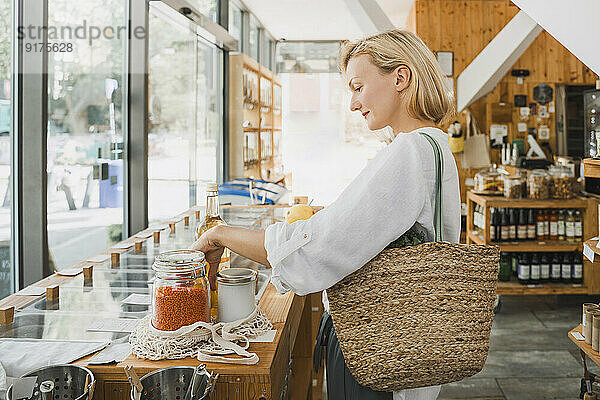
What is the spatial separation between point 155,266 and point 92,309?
1.41 feet

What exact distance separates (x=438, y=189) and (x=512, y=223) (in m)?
4.21

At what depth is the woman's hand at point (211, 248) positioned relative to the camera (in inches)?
57.3

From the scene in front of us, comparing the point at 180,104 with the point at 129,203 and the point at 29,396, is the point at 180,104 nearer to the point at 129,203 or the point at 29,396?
the point at 129,203

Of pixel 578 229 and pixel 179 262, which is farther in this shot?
pixel 578 229

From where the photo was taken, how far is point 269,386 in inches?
49.2

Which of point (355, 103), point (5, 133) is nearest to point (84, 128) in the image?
point (5, 133)

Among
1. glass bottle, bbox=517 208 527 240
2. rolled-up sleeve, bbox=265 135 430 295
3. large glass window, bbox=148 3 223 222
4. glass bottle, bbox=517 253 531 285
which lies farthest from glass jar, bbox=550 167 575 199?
rolled-up sleeve, bbox=265 135 430 295

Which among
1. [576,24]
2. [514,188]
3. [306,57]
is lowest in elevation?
[514,188]

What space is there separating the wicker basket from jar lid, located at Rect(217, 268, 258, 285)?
0.68ft

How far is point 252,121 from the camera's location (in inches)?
289

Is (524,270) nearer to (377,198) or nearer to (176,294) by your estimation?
(377,198)

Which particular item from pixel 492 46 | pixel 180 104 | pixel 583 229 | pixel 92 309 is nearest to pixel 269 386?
pixel 92 309

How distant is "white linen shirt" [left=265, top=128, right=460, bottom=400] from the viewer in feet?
4.17

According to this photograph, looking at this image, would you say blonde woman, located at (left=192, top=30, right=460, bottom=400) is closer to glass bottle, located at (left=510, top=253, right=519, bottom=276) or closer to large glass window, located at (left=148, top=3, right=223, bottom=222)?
large glass window, located at (left=148, top=3, right=223, bottom=222)
